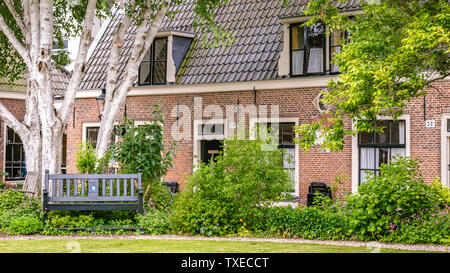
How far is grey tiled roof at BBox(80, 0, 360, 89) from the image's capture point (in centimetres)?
1772

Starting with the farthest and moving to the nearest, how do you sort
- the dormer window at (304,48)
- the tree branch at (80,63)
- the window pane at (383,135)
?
the dormer window at (304,48), the window pane at (383,135), the tree branch at (80,63)

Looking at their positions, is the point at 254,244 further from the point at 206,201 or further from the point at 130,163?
the point at 130,163

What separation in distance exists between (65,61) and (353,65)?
39.6 ft

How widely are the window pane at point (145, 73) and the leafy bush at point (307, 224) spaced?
9574mm

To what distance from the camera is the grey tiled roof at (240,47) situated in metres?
17.7

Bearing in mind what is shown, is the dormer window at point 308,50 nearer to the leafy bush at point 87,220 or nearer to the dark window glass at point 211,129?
the dark window glass at point 211,129

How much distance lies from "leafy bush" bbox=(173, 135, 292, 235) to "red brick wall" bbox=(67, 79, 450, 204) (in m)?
1.36

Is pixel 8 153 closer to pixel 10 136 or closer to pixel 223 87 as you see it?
pixel 10 136

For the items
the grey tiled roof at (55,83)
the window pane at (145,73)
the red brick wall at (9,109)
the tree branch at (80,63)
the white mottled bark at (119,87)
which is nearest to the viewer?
the tree branch at (80,63)

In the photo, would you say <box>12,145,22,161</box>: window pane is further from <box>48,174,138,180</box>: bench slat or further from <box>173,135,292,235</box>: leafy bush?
<box>173,135,292,235</box>: leafy bush

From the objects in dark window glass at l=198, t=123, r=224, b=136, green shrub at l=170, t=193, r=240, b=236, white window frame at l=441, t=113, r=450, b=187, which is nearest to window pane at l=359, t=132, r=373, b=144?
white window frame at l=441, t=113, r=450, b=187

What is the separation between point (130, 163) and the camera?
12.6 metres

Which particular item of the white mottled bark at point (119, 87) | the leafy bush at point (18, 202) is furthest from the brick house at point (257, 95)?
the leafy bush at point (18, 202)

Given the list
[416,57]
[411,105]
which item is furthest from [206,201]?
[411,105]
